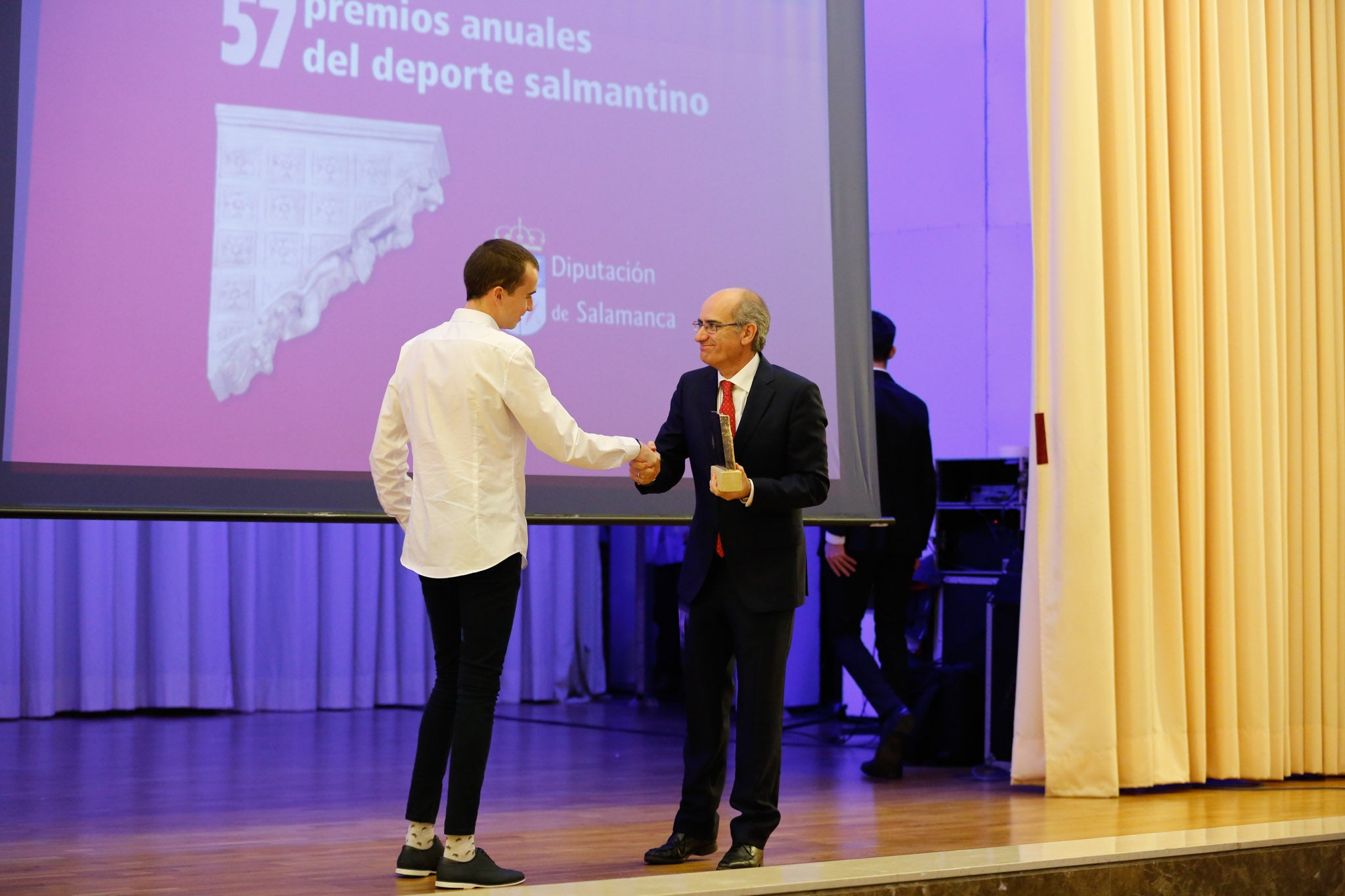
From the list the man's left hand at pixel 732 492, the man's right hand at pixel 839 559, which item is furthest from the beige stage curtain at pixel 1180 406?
the man's left hand at pixel 732 492

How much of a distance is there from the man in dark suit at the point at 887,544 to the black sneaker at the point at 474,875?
83.8 inches

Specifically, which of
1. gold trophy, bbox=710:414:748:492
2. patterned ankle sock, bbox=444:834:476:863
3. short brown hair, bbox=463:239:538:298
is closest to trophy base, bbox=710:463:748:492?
gold trophy, bbox=710:414:748:492

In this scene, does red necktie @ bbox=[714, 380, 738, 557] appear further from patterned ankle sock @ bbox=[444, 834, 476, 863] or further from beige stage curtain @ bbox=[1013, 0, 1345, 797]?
beige stage curtain @ bbox=[1013, 0, 1345, 797]

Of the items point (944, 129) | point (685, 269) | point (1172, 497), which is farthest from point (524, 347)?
point (944, 129)

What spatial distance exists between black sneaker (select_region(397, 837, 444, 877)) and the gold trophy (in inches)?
39.6

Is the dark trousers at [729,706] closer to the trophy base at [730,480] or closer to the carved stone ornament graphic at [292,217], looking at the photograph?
the trophy base at [730,480]

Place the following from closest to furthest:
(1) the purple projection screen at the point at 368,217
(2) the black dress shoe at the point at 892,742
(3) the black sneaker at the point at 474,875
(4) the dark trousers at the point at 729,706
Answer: (3) the black sneaker at the point at 474,875
(4) the dark trousers at the point at 729,706
(1) the purple projection screen at the point at 368,217
(2) the black dress shoe at the point at 892,742

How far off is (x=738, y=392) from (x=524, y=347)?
1.78 ft

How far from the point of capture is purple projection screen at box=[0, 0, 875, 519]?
345 centimetres

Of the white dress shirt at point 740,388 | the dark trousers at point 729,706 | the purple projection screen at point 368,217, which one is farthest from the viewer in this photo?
the purple projection screen at point 368,217

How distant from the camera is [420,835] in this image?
2.87 m

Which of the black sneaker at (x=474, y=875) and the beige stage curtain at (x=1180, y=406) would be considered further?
the beige stage curtain at (x=1180, y=406)

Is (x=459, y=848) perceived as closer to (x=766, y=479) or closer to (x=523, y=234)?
(x=766, y=479)

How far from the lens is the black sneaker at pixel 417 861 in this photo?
9.39 ft
